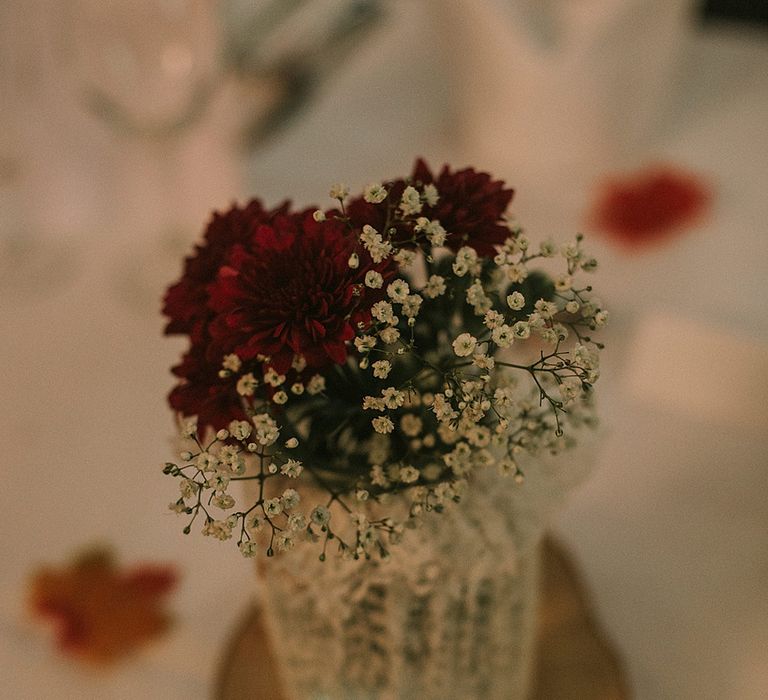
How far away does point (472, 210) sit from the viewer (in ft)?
1.36

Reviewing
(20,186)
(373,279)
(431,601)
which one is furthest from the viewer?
(20,186)

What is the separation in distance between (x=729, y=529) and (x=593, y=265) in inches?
15.7

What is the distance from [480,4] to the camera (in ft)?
3.21

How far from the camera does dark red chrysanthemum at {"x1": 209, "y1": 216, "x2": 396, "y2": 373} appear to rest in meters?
0.38

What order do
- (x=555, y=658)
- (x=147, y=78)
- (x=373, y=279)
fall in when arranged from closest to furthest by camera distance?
(x=373, y=279) → (x=555, y=658) → (x=147, y=78)

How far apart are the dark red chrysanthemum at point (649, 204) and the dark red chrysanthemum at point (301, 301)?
0.67 metres

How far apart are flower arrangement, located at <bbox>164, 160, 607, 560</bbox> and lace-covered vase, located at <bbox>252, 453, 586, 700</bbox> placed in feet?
0.06

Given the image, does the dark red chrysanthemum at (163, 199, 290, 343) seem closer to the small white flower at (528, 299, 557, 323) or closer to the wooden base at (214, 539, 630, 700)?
the small white flower at (528, 299, 557, 323)

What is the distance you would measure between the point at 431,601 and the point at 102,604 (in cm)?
31

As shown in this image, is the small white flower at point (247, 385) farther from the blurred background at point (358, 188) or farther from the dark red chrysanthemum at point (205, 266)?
the blurred background at point (358, 188)

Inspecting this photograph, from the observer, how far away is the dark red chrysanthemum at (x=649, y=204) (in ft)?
3.30

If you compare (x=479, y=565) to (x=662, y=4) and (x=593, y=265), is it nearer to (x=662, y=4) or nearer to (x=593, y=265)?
(x=593, y=265)

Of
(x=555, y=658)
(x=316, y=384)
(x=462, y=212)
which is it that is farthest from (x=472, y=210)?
(x=555, y=658)

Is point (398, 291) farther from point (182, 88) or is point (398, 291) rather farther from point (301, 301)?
point (182, 88)
